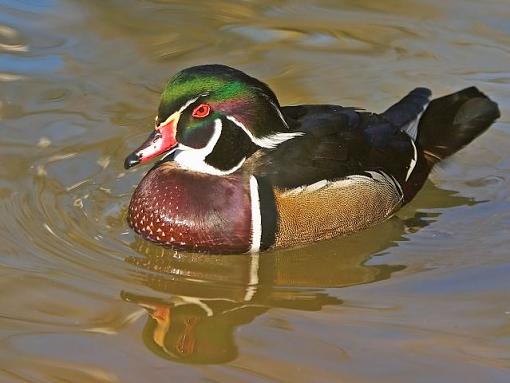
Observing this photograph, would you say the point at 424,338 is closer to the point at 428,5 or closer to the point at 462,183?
the point at 462,183

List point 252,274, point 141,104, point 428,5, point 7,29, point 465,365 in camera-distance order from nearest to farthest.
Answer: point 465,365
point 252,274
point 141,104
point 7,29
point 428,5

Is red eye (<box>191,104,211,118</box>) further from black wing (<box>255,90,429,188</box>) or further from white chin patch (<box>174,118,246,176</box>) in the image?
black wing (<box>255,90,429,188</box>)

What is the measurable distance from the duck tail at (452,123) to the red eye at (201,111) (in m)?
1.54

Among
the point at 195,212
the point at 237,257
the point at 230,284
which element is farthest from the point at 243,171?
the point at 230,284

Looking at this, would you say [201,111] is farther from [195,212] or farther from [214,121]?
[195,212]

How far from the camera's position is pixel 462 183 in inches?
270

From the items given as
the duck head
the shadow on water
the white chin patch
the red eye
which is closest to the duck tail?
the shadow on water

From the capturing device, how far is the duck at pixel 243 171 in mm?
5844

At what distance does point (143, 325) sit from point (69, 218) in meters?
1.12

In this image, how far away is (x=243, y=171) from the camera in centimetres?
596

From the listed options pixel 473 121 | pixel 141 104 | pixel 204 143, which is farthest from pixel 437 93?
pixel 204 143

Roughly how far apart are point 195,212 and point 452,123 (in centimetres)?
178

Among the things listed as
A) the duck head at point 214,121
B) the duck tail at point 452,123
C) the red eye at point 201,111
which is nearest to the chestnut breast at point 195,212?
the duck head at point 214,121

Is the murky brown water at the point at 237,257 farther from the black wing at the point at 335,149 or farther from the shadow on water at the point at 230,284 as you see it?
the black wing at the point at 335,149
